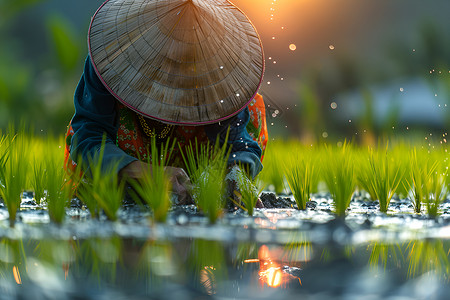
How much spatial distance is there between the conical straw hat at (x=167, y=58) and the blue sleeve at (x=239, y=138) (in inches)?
7.7

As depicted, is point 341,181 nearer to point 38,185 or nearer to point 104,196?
point 104,196

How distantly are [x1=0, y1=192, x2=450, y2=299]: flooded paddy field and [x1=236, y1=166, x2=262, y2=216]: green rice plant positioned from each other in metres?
0.06

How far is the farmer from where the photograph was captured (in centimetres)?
188

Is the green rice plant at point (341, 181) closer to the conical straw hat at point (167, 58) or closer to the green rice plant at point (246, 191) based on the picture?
the green rice plant at point (246, 191)

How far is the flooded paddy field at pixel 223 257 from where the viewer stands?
110 cm

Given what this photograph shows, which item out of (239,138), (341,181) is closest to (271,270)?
(341,181)

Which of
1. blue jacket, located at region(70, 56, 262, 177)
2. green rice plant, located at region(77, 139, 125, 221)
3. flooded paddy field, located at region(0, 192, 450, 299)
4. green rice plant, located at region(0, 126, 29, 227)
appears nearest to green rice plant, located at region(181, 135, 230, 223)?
flooded paddy field, located at region(0, 192, 450, 299)

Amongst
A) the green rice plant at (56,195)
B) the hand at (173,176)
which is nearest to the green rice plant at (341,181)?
the hand at (173,176)

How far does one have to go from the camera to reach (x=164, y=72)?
1886 mm

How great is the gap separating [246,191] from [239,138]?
1.33ft

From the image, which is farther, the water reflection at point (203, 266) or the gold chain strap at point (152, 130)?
the gold chain strap at point (152, 130)

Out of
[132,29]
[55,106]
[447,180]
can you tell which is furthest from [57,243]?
[55,106]

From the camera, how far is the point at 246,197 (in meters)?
1.87

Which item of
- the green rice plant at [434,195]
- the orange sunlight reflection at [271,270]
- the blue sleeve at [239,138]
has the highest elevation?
the blue sleeve at [239,138]
